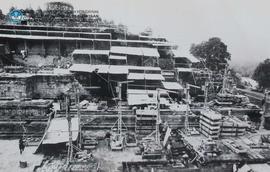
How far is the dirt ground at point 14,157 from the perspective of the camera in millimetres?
15547

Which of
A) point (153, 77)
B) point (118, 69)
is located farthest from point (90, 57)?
point (153, 77)

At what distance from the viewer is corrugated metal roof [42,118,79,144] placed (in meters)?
17.2

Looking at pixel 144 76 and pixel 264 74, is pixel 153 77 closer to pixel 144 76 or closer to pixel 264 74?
pixel 144 76

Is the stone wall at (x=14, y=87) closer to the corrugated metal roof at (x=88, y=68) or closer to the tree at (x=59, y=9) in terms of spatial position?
the corrugated metal roof at (x=88, y=68)

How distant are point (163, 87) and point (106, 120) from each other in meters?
6.93

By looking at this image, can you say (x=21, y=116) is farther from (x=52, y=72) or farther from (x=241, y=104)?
(x=241, y=104)

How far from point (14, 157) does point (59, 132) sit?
10.4ft

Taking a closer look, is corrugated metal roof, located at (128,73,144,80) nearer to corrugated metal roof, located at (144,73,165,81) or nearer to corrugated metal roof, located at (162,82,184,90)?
corrugated metal roof, located at (144,73,165,81)

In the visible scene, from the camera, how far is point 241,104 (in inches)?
953

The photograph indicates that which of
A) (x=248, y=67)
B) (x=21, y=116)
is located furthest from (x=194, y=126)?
(x=248, y=67)

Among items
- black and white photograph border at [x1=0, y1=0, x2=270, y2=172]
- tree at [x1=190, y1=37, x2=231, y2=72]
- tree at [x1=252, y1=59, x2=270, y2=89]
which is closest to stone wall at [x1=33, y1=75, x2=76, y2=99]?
black and white photograph border at [x1=0, y1=0, x2=270, y2=172]

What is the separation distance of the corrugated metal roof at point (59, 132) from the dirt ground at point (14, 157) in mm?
1268

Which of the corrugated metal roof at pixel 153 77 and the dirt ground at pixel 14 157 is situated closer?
the dirt ground at pixel 14 157

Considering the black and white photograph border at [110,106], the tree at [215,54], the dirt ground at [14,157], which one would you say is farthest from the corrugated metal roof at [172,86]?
the tree at [215,54]
